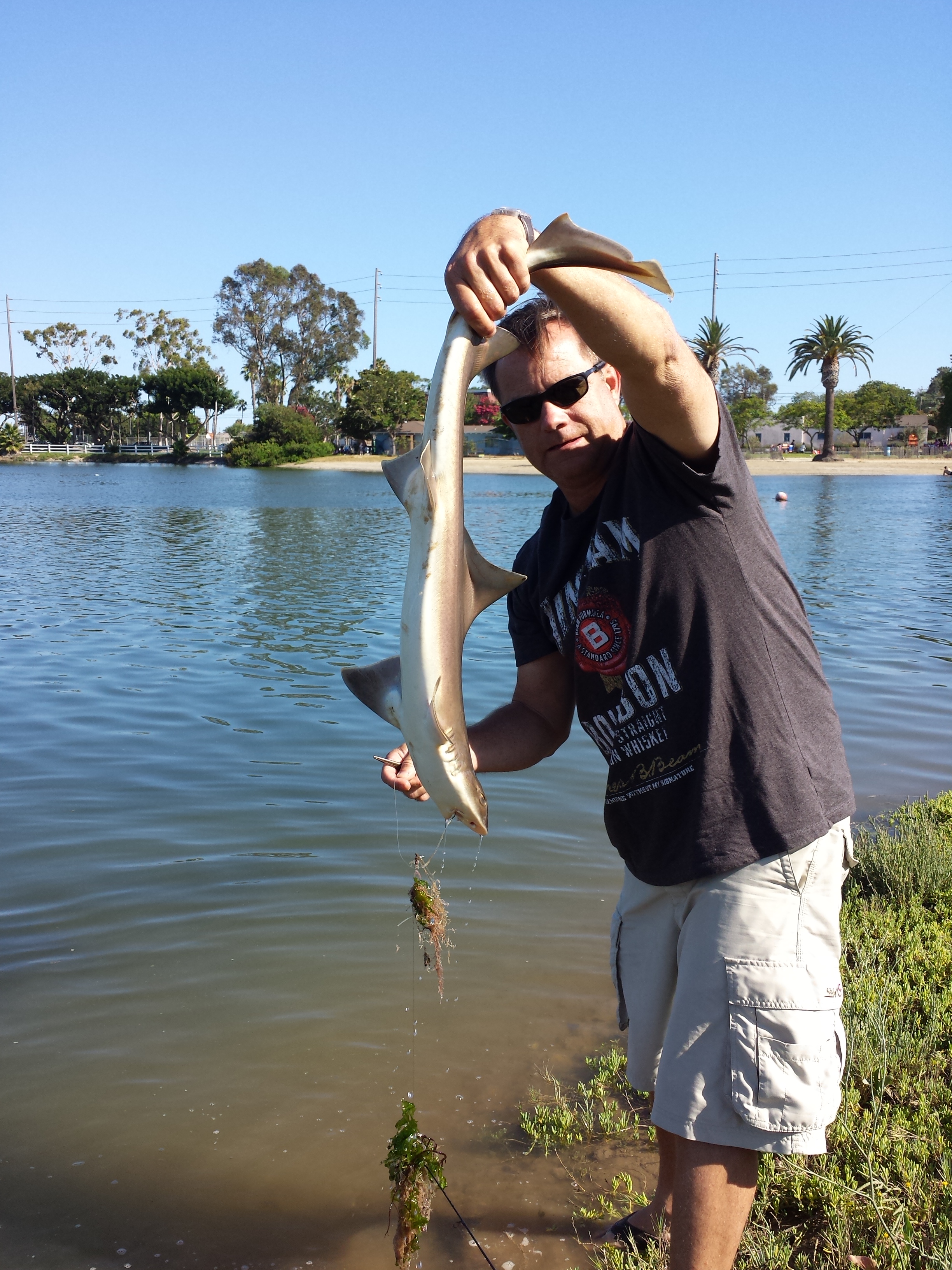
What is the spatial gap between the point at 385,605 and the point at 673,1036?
1697 cm

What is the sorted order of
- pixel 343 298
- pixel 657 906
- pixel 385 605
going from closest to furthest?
pixel 657 906
pixel 385 605
pixel 343 298

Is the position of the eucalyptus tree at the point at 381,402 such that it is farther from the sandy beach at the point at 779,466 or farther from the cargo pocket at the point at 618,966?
the cargo pocket at the point at 618,966

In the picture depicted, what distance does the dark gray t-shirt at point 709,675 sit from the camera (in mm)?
2736

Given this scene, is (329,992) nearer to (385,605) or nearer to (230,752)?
(230,752)

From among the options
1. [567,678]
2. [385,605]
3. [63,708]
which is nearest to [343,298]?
[385,605]

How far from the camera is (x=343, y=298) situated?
114125mm

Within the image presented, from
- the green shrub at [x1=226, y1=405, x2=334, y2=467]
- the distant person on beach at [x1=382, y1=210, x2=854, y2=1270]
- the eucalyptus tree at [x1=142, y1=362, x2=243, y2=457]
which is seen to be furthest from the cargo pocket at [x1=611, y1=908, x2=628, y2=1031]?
the eucalyptus tree at [x1=142, y1=362, x2=243, y2=457]

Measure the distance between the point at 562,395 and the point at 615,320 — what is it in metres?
0.60

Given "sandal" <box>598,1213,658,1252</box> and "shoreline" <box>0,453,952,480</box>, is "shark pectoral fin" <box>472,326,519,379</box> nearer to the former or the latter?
"sandal" <box>598,1213,658,1252</box>

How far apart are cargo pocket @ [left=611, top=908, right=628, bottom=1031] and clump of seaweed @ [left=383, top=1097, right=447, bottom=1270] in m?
0.93

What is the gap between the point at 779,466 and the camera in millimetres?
86688

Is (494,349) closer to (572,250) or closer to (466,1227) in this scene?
(572,250)

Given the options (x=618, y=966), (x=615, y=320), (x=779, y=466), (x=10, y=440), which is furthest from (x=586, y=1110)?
(x=10, y=440)

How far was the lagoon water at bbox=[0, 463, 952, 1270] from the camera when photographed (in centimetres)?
438
